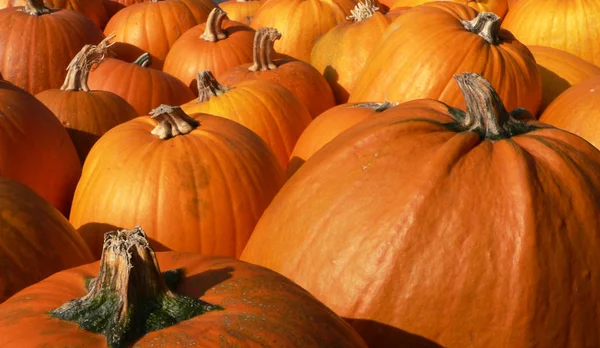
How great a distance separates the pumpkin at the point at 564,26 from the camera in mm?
4070

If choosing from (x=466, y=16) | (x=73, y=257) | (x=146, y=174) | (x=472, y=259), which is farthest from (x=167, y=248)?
(x=466, y=16)

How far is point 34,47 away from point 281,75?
154cm

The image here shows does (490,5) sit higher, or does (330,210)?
(490,5)

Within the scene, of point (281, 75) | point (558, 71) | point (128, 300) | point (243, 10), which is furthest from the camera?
point (243, 10)

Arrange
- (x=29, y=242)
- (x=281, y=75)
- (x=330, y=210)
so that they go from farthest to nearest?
1. (x=281, y=75)
2. (x=29, y=242)
3. (x=330, y=210)

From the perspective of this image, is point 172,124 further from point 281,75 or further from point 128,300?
point 128,300

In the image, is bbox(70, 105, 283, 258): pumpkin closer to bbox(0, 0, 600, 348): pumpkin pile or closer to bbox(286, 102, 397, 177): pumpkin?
bbox(0, 0, 600, 348): pumpkin pile

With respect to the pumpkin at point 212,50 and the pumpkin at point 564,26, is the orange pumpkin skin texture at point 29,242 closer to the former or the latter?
the pumpkin at point 212,50

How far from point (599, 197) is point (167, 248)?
1428 mm

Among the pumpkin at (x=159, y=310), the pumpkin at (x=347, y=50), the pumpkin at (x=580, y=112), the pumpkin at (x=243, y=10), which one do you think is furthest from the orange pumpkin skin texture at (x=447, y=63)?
the pumpkin at (x=243, y=10)

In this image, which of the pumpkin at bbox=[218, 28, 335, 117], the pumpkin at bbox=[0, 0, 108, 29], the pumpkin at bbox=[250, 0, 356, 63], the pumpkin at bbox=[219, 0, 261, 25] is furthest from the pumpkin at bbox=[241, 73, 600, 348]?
the pumpkin at bbox=[219, 0, 261, 25]

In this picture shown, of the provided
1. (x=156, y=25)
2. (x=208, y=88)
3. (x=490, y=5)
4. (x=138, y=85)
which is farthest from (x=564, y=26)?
(x=156, y=25)

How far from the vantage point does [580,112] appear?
9.55ft

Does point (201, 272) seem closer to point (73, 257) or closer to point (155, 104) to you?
point (73, 257)
